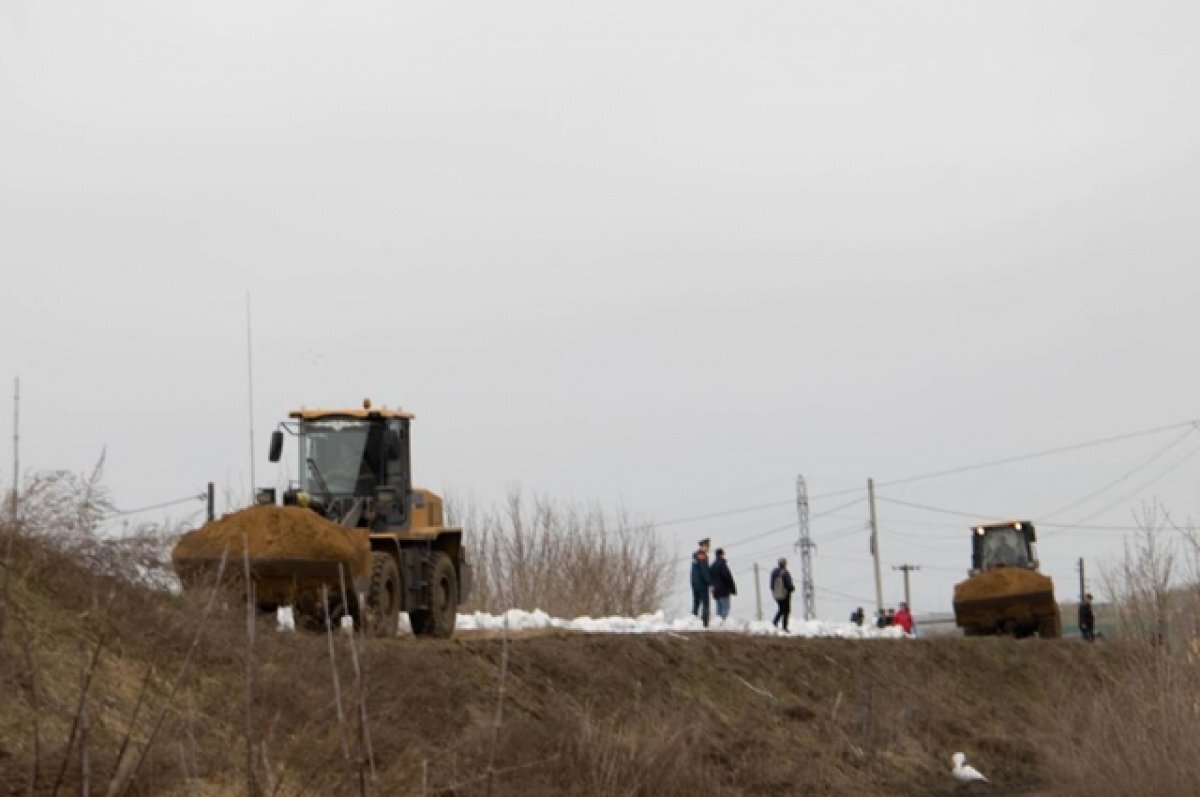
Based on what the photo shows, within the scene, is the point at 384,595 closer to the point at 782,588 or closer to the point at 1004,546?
the point at 782,588

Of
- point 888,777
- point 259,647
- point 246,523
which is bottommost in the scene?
point 888,777

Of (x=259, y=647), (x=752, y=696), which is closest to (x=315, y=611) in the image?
(x=259, y=647)

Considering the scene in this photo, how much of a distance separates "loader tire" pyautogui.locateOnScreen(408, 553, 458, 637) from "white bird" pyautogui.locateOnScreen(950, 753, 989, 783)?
929 centimetres

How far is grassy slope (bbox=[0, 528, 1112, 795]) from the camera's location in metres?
13.1

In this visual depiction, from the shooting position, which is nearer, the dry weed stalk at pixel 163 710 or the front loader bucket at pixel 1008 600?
the dry weed stalk at pixel 163 710

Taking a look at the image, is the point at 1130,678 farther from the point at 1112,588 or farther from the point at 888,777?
the point at 888,777

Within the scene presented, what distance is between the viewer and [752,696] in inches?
1063

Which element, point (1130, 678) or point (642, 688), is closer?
point (1130, 678)

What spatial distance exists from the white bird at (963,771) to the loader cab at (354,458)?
35.2 feet

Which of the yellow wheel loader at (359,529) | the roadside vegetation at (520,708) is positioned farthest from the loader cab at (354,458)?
the roadside vegetation at (520,708)

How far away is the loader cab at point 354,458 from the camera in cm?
2364

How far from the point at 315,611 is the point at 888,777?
33.6 ft

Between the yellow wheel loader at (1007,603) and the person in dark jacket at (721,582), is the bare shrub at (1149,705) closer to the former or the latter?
the person in dark jacket at (721,582)

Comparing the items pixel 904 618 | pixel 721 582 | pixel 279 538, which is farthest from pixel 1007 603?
pixel 279 538
